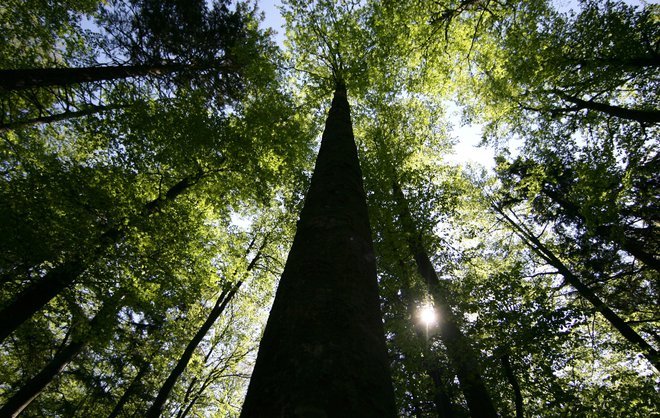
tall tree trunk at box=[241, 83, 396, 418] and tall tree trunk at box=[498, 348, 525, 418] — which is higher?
tall tree trunk at box=[498, 348, 525, 418]

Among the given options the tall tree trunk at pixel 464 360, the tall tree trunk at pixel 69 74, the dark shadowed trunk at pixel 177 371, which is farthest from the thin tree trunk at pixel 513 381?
the tall tree trunk at pixel 69 74

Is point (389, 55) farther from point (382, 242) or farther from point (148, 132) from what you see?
point (148, 132)

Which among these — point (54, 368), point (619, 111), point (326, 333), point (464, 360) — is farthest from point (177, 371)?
point (619, 111)

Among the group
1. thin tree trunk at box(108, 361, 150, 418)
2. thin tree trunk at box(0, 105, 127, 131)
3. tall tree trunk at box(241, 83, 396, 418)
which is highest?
thin tree trunk at box(0, 105, 127, 131)

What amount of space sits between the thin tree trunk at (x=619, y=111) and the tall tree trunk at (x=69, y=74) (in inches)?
535

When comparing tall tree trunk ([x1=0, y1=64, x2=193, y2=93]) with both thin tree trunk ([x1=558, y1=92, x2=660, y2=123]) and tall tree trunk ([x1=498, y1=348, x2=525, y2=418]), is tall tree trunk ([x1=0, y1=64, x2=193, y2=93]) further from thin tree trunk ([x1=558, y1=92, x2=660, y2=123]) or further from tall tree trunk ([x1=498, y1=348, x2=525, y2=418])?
thin tree trunk ([x1=558, y1=92, x2=660, y2=123])

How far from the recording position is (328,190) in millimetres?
2836

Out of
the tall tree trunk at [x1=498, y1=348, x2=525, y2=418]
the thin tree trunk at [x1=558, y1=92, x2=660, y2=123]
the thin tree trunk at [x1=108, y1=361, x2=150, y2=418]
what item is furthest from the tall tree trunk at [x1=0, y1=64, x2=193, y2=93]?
the thin tree trunk at [x1=558, y1=92, x2=660, y2=123]

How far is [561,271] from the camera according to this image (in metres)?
12.8

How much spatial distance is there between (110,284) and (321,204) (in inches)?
278

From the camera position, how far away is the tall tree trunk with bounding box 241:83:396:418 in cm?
112

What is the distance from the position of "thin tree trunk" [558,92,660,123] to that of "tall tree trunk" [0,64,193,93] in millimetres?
13599

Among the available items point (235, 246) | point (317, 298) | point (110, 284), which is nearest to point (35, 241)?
point (110, 284)

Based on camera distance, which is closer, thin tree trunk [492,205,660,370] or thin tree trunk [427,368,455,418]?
thin tree trunk [427,368,455,418]
